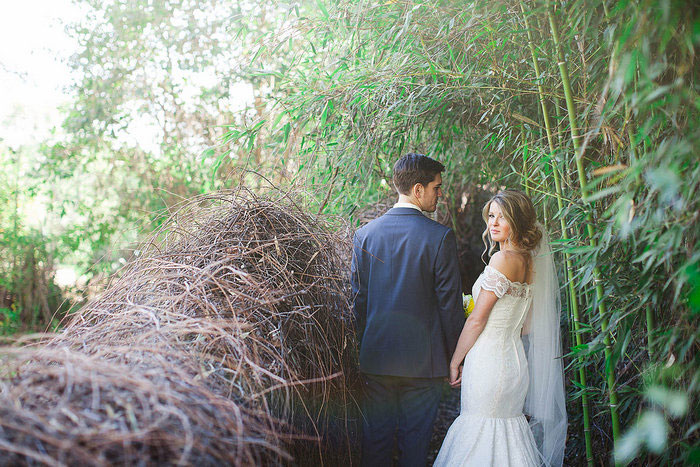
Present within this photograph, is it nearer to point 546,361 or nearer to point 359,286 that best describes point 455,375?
point 546,361

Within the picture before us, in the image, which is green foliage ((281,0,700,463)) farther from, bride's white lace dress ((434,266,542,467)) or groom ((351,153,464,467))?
groom ((351,153,464,467))

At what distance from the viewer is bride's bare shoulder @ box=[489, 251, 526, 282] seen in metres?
2.71

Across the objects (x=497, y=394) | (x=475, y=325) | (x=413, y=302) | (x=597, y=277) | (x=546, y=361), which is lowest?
(x=497, y=394)

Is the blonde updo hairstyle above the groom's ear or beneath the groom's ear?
beneath

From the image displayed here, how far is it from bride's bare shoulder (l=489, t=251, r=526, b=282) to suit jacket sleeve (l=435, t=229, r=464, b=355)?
0.71ft

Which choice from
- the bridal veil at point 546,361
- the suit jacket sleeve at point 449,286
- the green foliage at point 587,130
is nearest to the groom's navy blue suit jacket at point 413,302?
the suit jacket sleeve at point 449,286

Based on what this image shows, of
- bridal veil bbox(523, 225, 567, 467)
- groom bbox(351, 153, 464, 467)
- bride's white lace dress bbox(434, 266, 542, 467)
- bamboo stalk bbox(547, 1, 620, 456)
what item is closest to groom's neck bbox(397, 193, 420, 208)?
groom bbox(351, 153, 464, 467)

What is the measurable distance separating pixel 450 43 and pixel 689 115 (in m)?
1.67

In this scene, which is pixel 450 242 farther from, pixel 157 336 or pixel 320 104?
pixel 157 336

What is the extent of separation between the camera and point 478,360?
2.72m

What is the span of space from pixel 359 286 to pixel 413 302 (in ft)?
1.08

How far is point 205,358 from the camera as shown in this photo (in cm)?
172

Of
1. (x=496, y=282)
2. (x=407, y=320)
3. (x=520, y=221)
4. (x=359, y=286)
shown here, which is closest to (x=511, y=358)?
(x=496, y=282)

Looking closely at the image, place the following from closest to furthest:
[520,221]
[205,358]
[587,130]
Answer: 1. [205,358]
2. [587,130]
3. [520,221]
